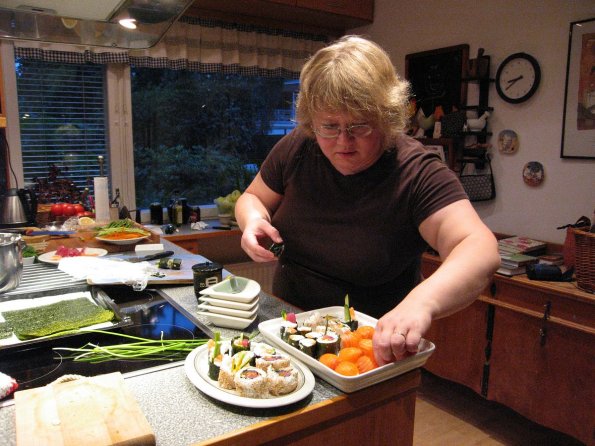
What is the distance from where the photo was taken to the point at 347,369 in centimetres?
97

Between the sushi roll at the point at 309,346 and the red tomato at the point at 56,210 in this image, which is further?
the red tomato at the point at 56,210

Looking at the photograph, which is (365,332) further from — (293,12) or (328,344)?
(293,12)

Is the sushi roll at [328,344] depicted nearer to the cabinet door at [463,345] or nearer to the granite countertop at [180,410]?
the granite countertop at [180,410]

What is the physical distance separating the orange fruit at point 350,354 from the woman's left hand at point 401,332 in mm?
42

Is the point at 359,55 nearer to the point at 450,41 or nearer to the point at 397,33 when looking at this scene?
the point at 450,41

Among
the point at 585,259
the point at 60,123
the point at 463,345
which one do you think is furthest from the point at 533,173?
the point at 60,123

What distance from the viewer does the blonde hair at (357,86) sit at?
1.20 m

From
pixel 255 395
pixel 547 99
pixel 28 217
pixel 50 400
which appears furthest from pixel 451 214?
pixel 28 217

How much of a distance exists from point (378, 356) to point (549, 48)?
230 cm

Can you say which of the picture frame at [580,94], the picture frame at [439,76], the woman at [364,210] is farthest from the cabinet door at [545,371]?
the picture frame at [439,76]

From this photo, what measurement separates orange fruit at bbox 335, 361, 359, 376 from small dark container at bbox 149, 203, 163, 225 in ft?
8.65

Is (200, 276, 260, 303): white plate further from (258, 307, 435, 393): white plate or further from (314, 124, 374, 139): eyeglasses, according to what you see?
(314, 124, 374, 139): eyeglasses

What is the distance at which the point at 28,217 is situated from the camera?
252cm

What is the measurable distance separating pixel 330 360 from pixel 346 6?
3045 millimetres
